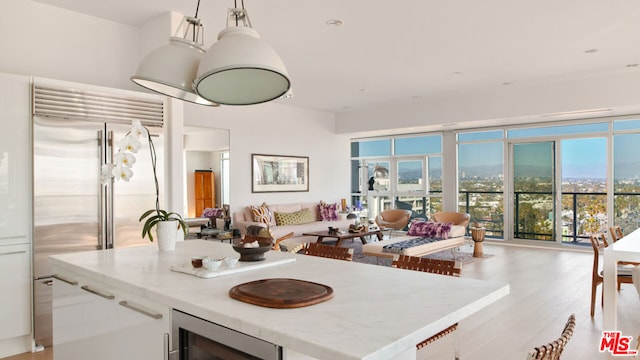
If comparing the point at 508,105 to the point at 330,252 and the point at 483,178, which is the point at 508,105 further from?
the point at 330,252

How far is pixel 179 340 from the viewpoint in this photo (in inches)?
62.0

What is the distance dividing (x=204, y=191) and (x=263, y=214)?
4.33 feet

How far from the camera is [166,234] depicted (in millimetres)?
2611

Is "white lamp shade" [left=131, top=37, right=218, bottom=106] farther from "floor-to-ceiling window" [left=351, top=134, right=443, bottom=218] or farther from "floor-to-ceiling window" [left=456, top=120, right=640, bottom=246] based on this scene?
"floor-to-ceiling window" [left=351, top=134, right=443, bottom=218]

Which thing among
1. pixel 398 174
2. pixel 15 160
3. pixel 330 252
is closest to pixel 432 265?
pixel 330 252

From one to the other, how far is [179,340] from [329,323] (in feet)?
2.14

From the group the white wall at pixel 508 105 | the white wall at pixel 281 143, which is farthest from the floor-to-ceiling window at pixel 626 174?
the white wall at pixel 281 143

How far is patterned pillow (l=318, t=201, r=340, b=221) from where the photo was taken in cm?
910

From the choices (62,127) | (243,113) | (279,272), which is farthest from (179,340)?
(243,113)

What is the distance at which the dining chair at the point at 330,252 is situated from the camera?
269 cm

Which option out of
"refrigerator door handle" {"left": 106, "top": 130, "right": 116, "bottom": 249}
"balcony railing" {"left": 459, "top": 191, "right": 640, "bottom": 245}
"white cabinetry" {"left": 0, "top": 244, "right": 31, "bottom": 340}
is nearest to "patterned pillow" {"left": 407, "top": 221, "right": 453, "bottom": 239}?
"balcony railing" {"left": 459, "top": 191, "right": 640, "bottom": 245}

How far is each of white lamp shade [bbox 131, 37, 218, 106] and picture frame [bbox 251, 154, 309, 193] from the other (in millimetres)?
6319

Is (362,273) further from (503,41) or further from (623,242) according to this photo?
(503,41)

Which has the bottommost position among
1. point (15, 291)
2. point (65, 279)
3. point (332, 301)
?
point (15, 291)
